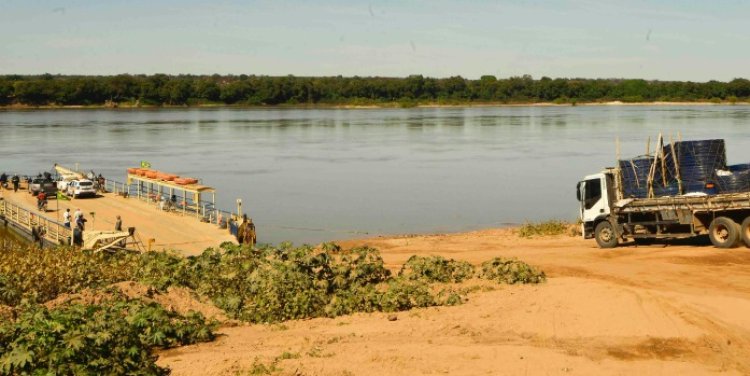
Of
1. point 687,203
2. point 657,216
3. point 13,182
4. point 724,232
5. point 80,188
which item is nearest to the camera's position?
point 724,232

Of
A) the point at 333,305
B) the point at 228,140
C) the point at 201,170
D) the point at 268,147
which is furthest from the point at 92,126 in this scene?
the point at 333,305

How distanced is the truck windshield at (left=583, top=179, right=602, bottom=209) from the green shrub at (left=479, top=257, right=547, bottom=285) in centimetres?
852

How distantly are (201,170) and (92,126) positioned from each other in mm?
89762

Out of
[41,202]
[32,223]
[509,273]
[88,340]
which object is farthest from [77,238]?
[88,340]

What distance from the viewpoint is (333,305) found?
1866 cm

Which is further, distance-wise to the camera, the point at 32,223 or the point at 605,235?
the point at 32,223

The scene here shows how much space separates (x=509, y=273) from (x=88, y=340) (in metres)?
11.4

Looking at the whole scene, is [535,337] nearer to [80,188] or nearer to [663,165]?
[663,165]

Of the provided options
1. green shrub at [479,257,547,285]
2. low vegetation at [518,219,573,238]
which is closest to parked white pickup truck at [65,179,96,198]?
low vegetation at [518,219,573,238]

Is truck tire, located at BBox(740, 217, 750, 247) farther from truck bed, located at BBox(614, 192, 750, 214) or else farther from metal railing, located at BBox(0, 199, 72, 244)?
metal railing, located at BBox(0, 199, 72, 244)

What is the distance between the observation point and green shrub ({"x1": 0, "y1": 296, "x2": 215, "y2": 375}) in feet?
41.5

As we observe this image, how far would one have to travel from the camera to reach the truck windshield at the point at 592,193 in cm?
2931

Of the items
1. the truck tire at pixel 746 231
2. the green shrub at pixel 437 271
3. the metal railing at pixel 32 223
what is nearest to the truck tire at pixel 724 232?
the truck tire at pixel 746 231

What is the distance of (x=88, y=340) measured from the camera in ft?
43.7
